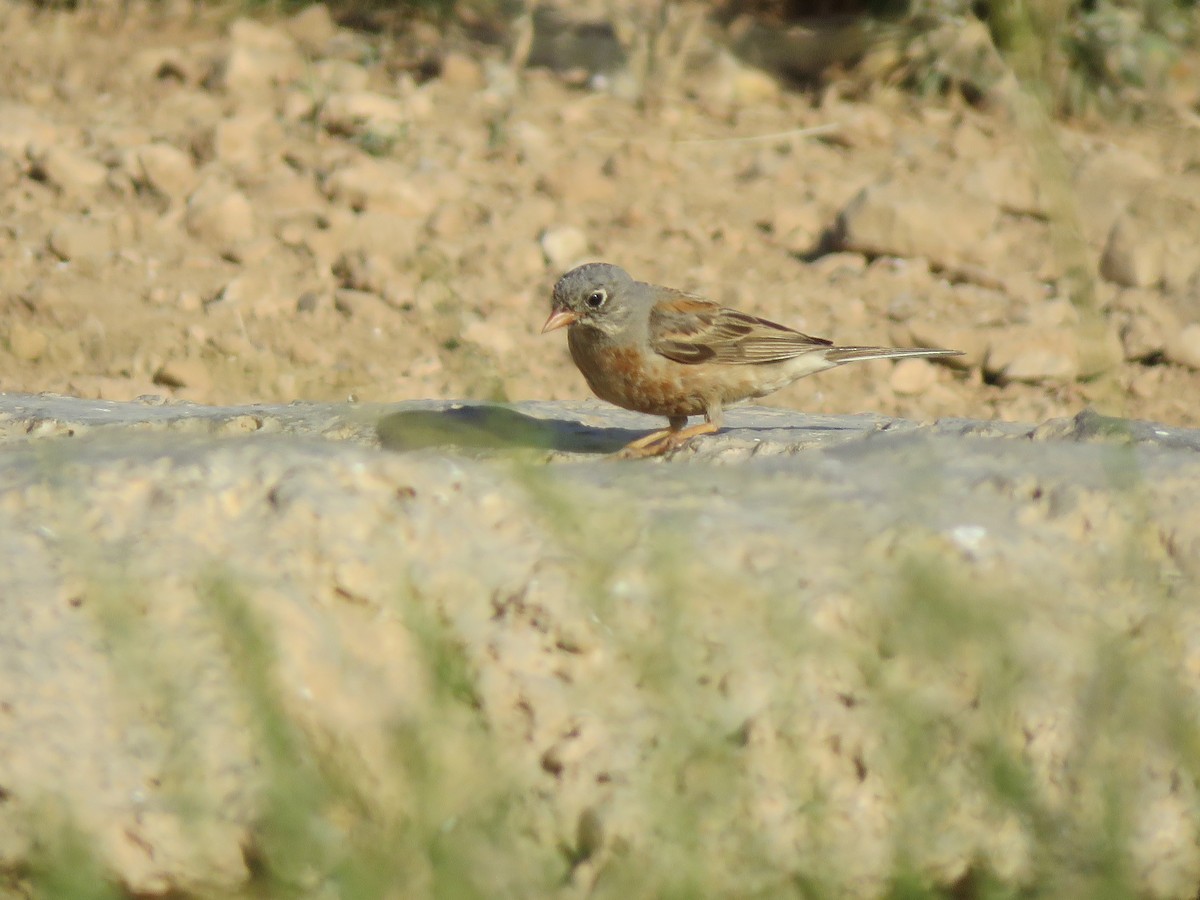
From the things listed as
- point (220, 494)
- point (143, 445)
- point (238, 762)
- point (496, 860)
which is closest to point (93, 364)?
point (143, 445)

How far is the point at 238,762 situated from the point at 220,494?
2.15 ft

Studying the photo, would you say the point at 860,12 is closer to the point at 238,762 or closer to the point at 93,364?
the point at 93,364

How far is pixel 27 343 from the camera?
288 inches

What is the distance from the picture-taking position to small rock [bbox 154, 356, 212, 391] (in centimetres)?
725

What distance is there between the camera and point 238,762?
325cm

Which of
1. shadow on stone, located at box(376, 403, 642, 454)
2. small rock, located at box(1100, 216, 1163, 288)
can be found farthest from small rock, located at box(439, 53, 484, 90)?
shadow on stone, located at box(376, 403, 642, 454)

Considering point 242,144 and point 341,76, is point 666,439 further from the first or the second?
point 341,76

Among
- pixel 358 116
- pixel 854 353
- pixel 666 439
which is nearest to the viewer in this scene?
pixel 666 439

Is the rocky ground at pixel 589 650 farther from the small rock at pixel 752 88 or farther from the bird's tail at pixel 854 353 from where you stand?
the small rock at pixel 752 88

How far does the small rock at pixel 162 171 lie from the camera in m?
8.52

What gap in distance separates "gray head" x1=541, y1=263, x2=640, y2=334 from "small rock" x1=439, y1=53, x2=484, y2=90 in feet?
14.5

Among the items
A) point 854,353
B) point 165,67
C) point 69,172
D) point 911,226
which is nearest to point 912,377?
point 911,226

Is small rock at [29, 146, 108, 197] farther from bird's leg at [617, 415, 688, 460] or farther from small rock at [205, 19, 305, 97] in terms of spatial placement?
bird's leg at [617, 415, 688, 460]

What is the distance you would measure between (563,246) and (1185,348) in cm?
301
